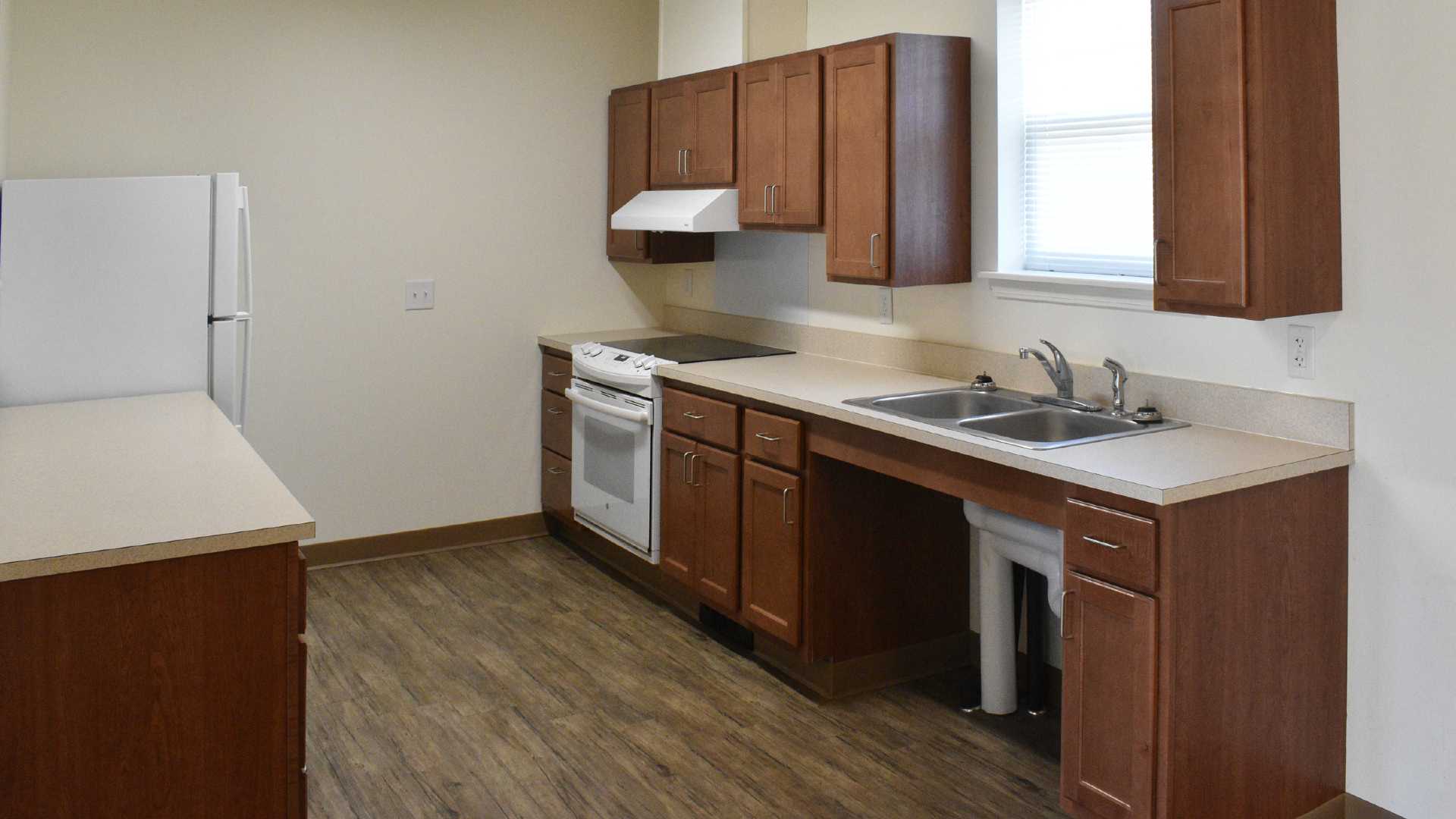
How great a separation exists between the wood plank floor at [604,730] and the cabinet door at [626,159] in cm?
159

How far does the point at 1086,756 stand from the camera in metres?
2.45

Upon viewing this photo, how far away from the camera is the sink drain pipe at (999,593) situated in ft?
9.61

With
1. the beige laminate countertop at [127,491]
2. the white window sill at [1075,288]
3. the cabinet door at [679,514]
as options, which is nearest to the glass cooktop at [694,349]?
the cabinet door at [679,514]

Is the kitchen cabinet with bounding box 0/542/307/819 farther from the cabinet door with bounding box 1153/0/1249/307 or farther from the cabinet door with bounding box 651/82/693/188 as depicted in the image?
the cabinet door with bounding box 651/82/693/188

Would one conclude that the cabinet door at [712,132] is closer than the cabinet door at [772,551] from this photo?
No

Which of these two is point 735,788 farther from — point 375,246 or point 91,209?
point 375,246

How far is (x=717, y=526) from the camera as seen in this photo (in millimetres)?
3727

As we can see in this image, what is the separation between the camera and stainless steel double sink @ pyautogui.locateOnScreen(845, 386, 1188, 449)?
2.85 m

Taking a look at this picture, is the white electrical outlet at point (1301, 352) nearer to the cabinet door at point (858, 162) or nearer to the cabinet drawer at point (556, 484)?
the cabinet door at point (858, 162)

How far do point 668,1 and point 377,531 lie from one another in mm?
2578

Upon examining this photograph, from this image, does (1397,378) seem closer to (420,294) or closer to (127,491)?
(127,491)

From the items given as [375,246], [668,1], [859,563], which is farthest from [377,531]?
[668,1]

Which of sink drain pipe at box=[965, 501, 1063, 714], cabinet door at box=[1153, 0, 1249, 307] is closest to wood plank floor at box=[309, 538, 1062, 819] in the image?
sink drain pipe at box=[965, 501, 1063, 714]

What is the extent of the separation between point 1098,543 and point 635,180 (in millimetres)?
2973
